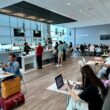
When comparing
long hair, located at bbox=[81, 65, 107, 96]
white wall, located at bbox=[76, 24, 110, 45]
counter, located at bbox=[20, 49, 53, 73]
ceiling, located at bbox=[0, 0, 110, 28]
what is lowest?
counter, located at bbox=[20, 49, 53, 73]

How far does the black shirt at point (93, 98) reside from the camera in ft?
5.58

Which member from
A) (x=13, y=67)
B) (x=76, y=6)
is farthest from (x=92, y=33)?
(x=13, y=67)

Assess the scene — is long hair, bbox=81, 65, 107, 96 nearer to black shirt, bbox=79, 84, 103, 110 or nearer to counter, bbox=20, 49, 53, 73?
black shirt, bbox=79, 84, 103, 110

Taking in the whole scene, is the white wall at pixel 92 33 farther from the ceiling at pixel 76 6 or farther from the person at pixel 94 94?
the person at pixel 94 94

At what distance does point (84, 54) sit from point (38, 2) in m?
9.19

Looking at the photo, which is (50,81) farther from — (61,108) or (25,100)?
(61,108)

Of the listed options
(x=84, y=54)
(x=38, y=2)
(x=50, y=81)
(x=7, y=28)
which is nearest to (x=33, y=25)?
(x=7, y=28)

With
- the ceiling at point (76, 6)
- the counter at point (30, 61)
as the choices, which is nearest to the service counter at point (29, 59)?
the counter at point (30, 61)

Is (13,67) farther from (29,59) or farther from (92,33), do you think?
(92,33)

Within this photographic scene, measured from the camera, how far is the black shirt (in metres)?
1.70

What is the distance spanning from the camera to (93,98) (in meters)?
1.71

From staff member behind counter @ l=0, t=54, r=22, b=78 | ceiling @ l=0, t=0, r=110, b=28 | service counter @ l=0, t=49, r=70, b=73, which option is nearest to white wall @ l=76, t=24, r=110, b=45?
ceiling @ l=0, t=0, r=110, b=28

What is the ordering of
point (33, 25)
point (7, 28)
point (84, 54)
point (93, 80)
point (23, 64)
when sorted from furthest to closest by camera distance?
point (84, 54)
point (33, 25)
point (7, 28)
point (23, 64)
point (93, 80)

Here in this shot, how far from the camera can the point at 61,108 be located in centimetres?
335
